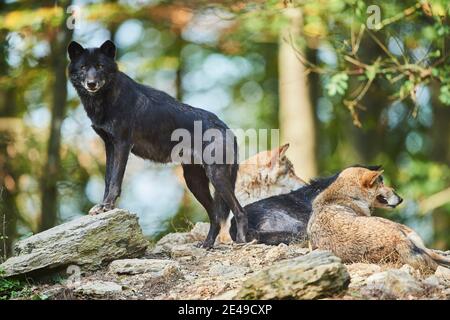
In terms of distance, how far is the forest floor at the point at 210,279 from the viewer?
741 centimetres

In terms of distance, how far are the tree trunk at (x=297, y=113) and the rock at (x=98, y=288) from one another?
830 cm

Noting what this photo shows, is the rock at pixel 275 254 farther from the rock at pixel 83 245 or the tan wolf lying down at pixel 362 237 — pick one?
the rock at pixel 83 245

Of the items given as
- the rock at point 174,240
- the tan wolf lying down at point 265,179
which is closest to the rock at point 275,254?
the rock at point 174,240

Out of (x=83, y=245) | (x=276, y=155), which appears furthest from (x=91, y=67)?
(x=276, y=155)

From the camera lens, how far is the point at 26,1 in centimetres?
1698

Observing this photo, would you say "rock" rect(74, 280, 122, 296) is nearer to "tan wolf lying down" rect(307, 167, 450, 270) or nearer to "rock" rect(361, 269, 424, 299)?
"tan wolf lying down" rect(307, 167, 450, 270)

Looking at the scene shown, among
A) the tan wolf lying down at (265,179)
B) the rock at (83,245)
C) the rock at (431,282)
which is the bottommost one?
the rock at (431,282)

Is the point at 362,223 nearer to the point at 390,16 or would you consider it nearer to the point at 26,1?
the point at 390,16

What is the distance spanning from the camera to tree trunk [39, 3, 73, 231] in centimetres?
1611

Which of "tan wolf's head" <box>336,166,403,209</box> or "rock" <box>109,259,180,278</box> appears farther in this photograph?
"tan wolf's head" <box>336,166,403,209</box>

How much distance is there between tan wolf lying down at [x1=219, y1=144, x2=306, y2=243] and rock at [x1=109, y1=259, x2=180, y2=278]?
3742 mm

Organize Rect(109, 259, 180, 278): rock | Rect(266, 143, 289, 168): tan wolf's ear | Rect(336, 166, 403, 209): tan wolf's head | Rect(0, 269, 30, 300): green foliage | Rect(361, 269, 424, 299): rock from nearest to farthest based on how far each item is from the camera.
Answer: Rect(361, 269, 424, 299): rock → Rect(0, 269, 30, 300): green foliage → Rect(109, 259, 180, 278): rock → Rect(336, 166, 403, 209): tan wolf's head → Rect(266, 143, 289, 168): tan wolf's ear

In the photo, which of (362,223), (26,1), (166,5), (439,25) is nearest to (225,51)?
(166,5)

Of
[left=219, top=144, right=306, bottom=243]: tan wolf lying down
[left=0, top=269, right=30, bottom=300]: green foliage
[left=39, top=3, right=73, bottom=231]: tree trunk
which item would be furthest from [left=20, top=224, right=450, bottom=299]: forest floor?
[left=39, top=3, right=73, bottom=231]: tree trunk
